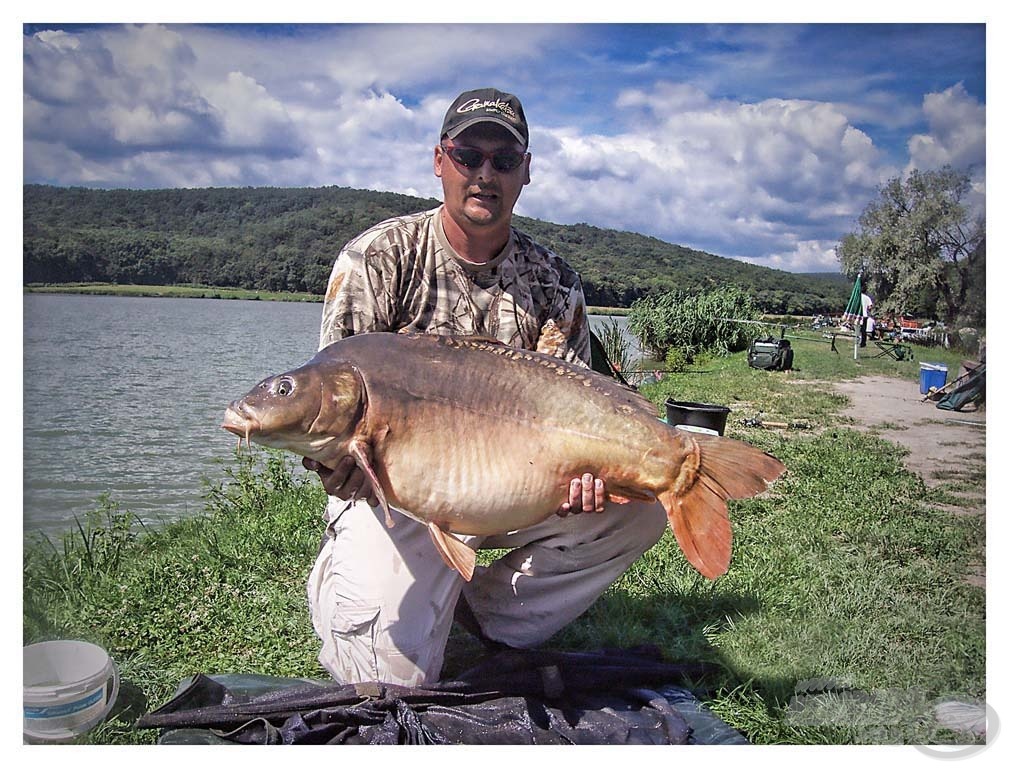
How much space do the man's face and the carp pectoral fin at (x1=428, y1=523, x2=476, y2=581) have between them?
1124 millimetres

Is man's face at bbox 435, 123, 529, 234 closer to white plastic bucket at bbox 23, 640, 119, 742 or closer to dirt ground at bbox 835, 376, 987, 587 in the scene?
white plastic bucket at bbox 23, 640, 119, 742

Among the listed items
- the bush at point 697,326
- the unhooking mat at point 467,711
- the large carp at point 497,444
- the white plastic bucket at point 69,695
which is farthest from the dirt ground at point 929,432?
the bush at point 697,326

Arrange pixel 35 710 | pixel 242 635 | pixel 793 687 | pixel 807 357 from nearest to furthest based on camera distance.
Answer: pixel 35 710
pixel 793 687
pixel 242 635
pixel 807 357

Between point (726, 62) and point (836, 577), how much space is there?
2362 mm

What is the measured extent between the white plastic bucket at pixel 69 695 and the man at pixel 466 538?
66cm

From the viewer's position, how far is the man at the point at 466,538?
2428 millimetres

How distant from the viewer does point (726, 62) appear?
3.01 m

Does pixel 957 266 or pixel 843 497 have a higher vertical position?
pixel 957 266

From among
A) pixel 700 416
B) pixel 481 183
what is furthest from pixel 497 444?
pixel 700 416

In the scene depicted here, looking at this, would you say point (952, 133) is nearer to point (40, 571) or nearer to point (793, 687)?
point (793, 687)

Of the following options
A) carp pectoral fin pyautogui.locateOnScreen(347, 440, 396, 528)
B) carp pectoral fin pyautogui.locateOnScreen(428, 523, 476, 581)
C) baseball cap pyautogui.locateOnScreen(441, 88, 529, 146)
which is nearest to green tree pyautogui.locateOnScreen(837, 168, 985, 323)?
baseball cap pyautogui.locateOnScreen(441, 88, 529, 146)

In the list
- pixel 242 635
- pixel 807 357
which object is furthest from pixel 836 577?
pixel 807 357

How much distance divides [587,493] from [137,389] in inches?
229

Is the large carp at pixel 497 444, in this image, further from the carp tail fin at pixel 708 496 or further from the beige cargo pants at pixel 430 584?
the beige cargo pants at pixel 430 584
